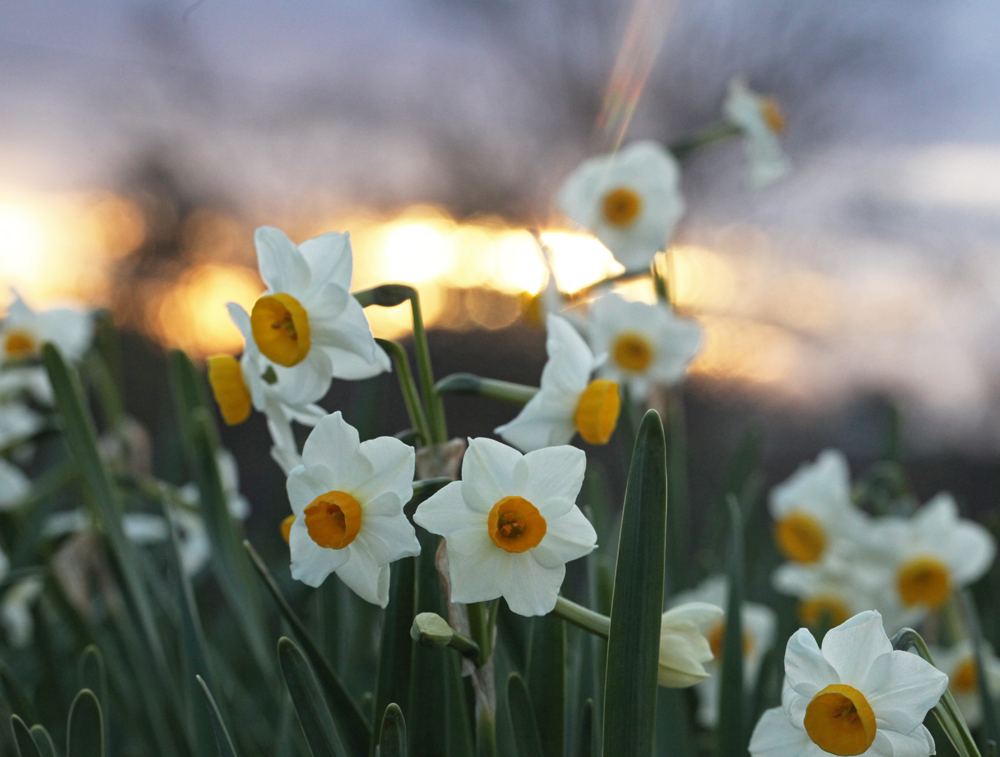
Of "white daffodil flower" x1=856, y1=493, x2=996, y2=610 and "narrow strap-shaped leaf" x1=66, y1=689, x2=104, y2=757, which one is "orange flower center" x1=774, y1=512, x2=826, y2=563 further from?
"narrow strap-shaped leaf" x1=66, y1=689, x2=104, y2=757

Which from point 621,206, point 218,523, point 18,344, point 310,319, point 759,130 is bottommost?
point 218,523

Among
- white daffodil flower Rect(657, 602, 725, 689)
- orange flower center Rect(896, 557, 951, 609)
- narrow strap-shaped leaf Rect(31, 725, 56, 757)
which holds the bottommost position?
narrow strap-shaped leaf Rect(31, 725, 56, 757)

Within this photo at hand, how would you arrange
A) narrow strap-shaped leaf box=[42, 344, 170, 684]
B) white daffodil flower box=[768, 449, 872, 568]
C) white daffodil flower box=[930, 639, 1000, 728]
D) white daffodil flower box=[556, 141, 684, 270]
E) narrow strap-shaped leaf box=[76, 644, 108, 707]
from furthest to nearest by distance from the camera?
1. white daffodil flower box=[768, 449, 872, 568]
2. white daffodil flower box=[556, 141, 684, 270]
3. white daffodil flower box=[930, 639, 1000, 728]
4. narrow strap-shaped leaf box=[42, 344, 170, 684]
5. narrow strap-shaped leaf box=[76, 644, 108, 707]

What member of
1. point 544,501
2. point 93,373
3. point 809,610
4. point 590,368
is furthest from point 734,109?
point 93,373

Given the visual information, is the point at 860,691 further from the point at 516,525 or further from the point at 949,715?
the point at 516,525

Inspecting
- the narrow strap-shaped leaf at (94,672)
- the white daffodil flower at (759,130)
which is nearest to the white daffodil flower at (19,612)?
the narrow strap-shaped leaf at (94,672)

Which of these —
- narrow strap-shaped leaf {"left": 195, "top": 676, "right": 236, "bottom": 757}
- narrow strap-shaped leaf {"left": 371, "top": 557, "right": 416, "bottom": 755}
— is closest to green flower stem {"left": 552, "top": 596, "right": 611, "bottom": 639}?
narrow strap-shaped leaf {"left": 371, "top": 557, "right": 416, "bottom": 755}

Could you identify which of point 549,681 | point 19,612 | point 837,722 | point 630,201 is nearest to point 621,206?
point 630,201
